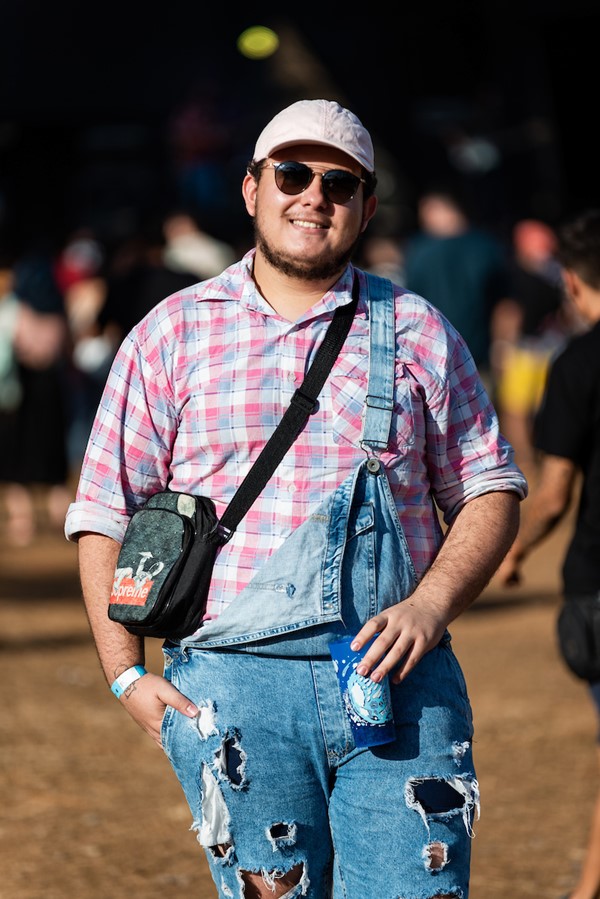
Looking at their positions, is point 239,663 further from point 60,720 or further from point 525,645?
point 525,645

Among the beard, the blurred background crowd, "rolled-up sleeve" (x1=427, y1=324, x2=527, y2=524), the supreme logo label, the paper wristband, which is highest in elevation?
the blurred background crowd

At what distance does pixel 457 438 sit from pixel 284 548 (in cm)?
43

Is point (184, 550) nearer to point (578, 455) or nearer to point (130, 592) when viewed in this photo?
point (130, 592)

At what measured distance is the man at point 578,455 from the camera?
171 inches

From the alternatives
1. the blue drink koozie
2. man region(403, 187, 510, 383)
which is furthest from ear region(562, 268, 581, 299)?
man region(403, 187, 510, 383)

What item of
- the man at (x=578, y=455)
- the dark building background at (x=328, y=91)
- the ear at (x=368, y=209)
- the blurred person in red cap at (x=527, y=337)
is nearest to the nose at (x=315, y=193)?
the ear at (x=368, y=209)

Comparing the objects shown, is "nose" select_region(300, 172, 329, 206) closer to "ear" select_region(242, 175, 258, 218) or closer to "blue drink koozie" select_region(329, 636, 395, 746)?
"ear" select_region(242, 175, 258, 218)

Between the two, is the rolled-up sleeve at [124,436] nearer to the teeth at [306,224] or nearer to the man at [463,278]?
the teeth at [306,224]

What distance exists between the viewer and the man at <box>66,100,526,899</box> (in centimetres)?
281

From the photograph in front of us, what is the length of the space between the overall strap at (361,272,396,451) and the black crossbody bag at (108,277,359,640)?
0.09m

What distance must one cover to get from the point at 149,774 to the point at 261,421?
3412mm

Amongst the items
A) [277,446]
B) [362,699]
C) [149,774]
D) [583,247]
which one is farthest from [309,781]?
[149,774]

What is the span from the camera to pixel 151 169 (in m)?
20.5

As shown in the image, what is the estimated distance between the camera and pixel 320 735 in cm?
282
